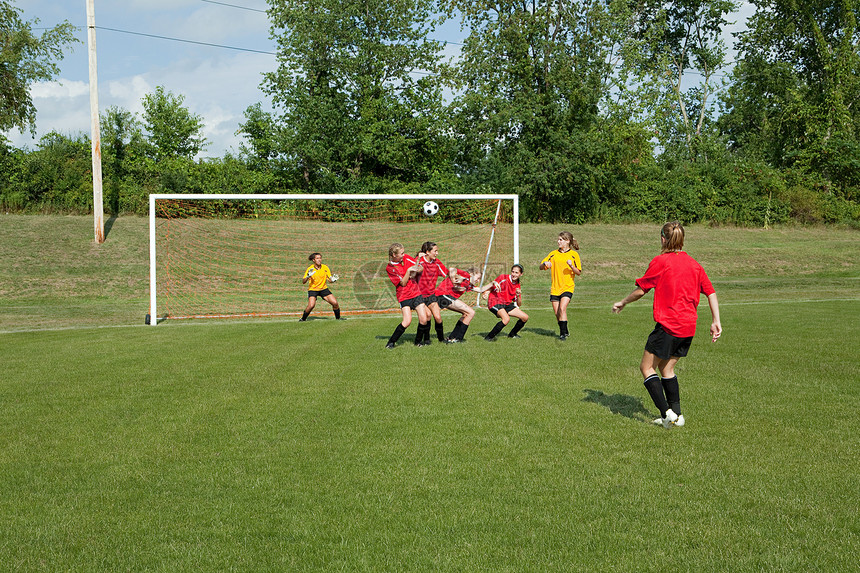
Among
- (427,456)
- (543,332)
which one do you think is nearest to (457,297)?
(543,332)

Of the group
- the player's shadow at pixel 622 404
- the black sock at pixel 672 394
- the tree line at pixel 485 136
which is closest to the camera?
the black sock at pixel 672 394

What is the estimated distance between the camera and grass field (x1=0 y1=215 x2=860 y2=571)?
4.10 m

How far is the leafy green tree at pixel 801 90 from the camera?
4694 cm

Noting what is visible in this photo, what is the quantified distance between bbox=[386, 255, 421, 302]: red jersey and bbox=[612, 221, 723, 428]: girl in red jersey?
5663 millimetres

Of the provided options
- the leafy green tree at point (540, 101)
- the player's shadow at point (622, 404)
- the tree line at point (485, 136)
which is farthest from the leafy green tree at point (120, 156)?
the player's shadow at point (622, 404)

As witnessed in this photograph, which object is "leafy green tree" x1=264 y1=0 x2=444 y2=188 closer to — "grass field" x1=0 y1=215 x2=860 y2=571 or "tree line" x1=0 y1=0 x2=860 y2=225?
"tree line" x1=0 y1=0 x2=860 y2=225

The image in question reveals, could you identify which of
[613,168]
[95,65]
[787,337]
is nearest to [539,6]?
[613,168]

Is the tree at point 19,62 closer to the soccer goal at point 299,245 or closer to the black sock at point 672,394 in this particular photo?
the soccer goal at point 299,245

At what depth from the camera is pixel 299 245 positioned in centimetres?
2862

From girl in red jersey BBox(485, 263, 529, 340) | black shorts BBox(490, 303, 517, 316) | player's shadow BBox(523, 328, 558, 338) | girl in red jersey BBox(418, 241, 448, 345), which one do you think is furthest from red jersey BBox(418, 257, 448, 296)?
player's shadow BBox(523, 328, 558, 338)

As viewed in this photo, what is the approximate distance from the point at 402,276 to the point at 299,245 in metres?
17.0

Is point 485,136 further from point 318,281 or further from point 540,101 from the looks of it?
point 318,281

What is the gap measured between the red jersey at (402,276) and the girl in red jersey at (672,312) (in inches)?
223

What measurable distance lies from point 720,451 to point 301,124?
37565 mm
